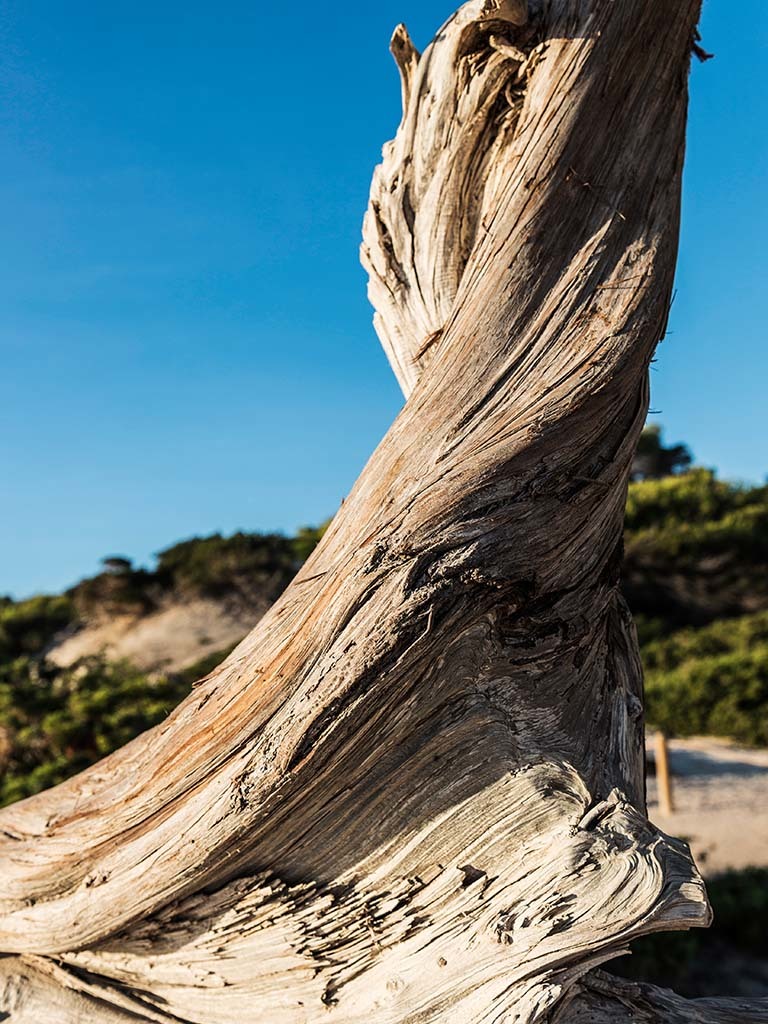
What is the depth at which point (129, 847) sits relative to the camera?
243cm

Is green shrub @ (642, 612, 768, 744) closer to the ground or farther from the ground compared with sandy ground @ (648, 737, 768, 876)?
farther from the ground

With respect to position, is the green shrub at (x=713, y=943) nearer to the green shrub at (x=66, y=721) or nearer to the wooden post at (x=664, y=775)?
the wooden post at (x=664, y=775)

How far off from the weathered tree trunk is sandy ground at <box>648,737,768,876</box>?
17.6 ft

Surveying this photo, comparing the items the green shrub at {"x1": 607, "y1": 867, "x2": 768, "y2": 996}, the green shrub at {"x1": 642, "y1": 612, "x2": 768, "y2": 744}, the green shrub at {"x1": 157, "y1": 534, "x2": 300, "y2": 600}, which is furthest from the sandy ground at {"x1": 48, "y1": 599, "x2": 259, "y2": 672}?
the green shrub at {"x1": 607, "y1": 867, "x2": 768, "y2": 996}

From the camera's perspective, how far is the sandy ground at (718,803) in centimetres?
754

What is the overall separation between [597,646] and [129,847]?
145 cm

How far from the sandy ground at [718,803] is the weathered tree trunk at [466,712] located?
5360 millimetres

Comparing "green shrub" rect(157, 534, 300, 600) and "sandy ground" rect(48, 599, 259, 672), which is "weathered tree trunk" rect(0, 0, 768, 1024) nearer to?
"green shrub" rect(157, 534, 300, 600)

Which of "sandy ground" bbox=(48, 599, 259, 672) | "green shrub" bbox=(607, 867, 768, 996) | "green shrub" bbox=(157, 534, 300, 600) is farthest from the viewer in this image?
"sandy ground" bbox=(48, 599, 259, 672)

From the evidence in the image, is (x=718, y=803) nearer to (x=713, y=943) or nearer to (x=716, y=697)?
(x=716, y=697)

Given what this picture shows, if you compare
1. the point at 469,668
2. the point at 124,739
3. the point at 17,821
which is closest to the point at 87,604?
the point at 124,739

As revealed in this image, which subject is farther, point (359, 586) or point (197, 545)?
point (197, 545)

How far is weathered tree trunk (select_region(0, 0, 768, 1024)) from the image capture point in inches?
84.7

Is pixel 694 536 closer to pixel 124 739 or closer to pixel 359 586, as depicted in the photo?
pixel 124 739
